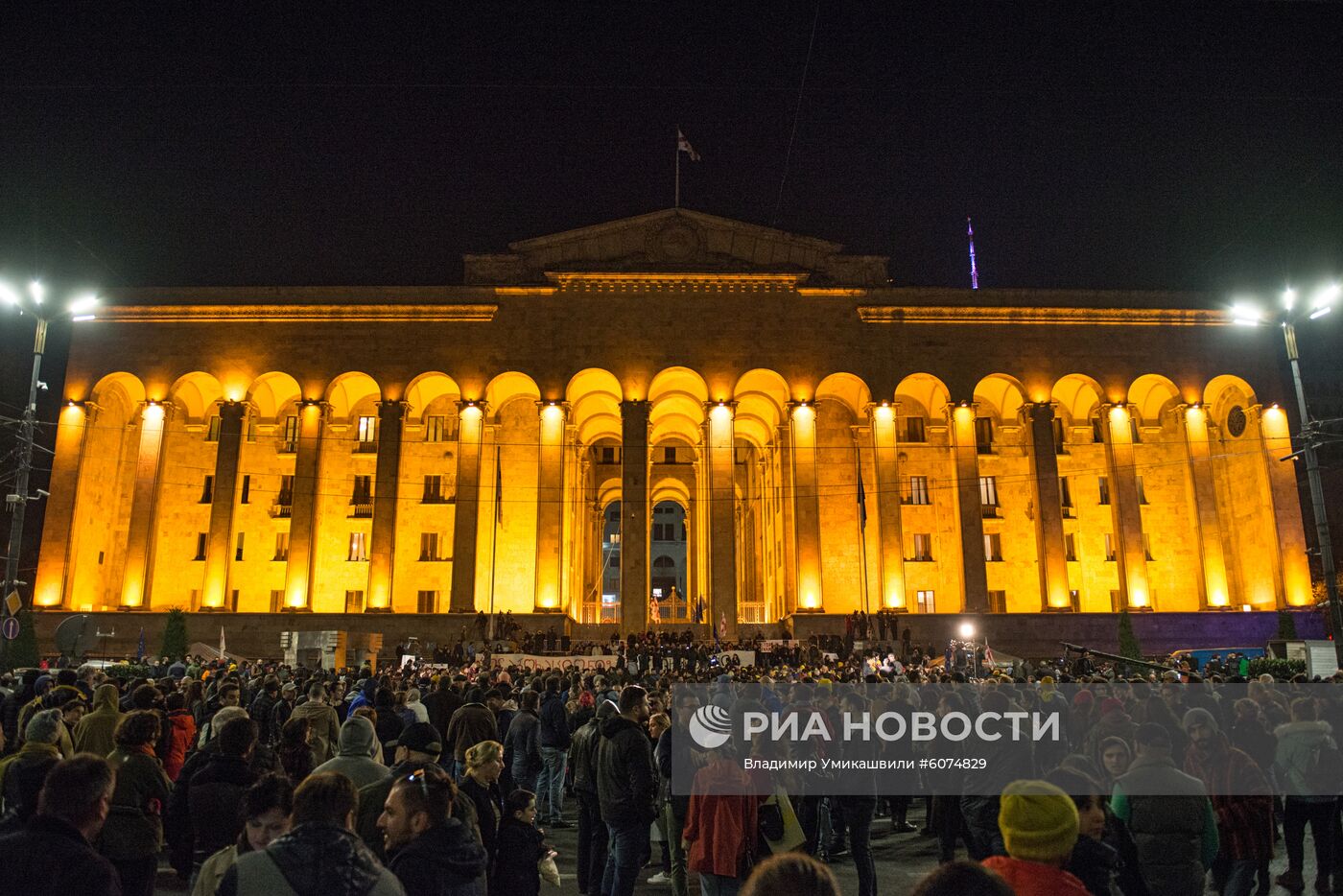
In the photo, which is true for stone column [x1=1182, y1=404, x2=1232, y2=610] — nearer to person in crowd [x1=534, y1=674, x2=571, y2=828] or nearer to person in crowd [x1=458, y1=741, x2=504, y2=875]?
person in crowd [x1=534, y1=674, x2=571, y2=828]

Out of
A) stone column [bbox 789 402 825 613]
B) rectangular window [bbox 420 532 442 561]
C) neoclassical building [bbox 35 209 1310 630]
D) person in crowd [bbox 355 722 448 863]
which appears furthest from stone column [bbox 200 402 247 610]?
person in crowd [bbox 355 722 448 863]

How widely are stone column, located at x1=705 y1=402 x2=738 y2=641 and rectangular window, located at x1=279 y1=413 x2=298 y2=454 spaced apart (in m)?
19.1

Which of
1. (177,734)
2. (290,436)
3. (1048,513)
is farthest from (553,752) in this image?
(290,436)

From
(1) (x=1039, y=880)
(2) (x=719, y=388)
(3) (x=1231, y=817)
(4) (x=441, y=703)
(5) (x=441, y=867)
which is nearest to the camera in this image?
(1) (x=1039, y=880)

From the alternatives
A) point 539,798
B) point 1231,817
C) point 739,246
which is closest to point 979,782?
point 1231,817

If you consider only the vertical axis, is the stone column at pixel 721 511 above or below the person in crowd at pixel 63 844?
above

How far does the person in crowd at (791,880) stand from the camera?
8.61ft

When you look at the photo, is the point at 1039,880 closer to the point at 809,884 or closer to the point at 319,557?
the point at 809,884

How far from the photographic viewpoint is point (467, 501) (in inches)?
1556

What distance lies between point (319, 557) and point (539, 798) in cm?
3054

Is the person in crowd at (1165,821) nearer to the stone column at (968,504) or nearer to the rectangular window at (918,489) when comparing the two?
the stone column at (968,504)

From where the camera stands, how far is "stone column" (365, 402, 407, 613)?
38.5 meters

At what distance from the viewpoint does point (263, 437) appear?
43.5 metres

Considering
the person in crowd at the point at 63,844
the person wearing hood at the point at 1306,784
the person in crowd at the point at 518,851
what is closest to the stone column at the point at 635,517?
the person wearing hood at the point at 1306,784
